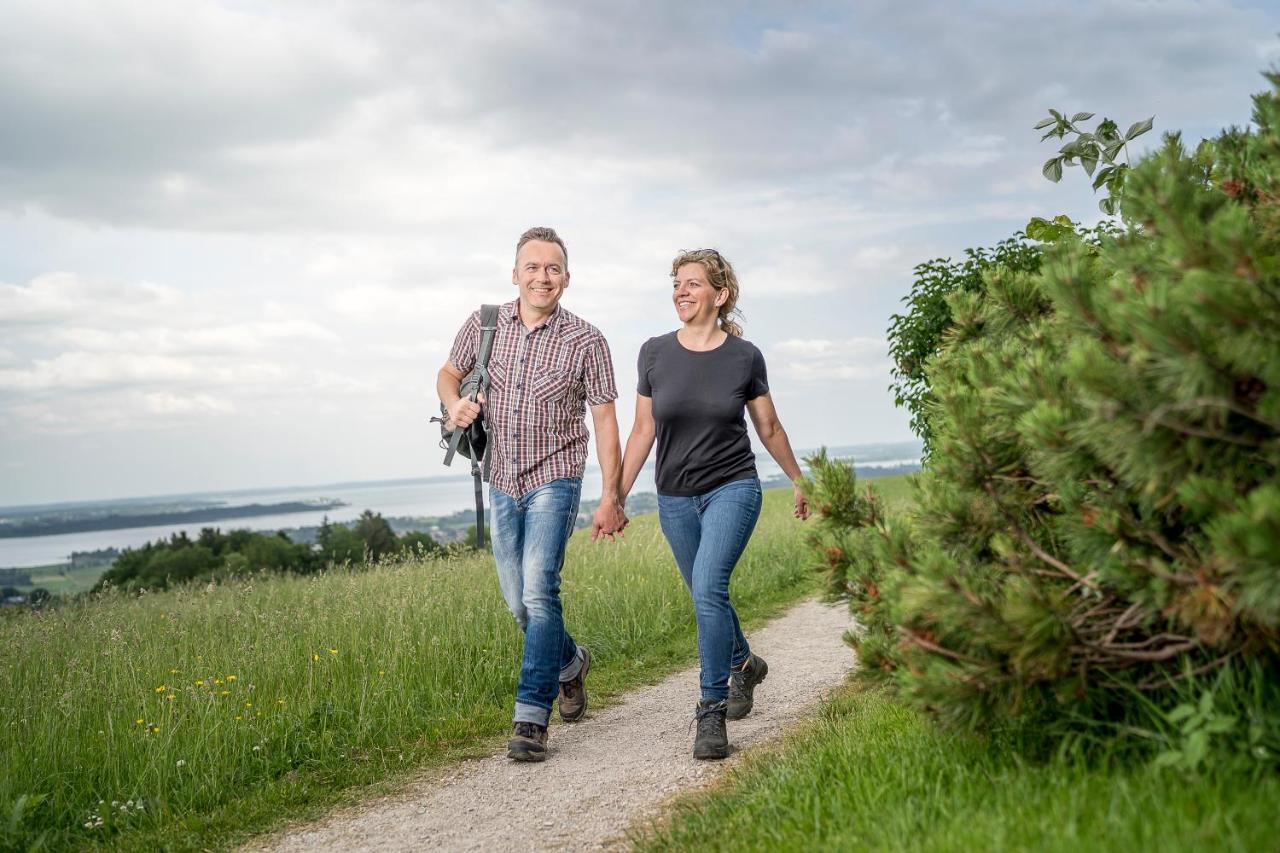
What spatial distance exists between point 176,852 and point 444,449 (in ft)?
8.55

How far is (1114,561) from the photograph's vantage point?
9.20 ft

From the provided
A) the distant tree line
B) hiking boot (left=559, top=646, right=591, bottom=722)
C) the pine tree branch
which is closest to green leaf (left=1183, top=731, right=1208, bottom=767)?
the pine tree branch

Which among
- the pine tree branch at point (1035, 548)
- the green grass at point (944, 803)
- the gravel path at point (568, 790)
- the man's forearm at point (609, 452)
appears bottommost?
the gravel path at point (568, 790)

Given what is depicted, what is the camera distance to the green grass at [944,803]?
8.27 ft

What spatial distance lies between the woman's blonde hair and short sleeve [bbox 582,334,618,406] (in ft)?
2.12

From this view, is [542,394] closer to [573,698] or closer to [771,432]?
[771,432]

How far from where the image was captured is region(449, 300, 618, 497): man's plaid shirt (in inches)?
225

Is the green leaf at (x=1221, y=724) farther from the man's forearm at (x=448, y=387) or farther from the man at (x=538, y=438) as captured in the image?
the man's forearm at (x=448, y=387)

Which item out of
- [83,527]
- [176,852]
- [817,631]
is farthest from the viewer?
[83,527]

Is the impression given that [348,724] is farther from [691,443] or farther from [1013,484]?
[1013,484]

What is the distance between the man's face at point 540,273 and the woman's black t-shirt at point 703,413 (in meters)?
0.78

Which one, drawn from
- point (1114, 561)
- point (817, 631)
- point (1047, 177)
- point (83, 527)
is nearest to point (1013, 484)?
point (1114, 561)

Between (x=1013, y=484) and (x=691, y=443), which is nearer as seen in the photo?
(x=1013, y=484)

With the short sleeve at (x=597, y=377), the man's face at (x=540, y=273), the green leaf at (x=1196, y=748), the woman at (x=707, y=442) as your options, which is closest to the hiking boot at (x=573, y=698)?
the woman at (x=707, y=442)
